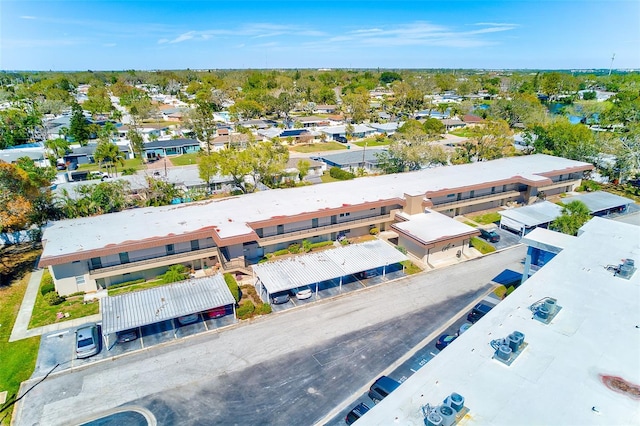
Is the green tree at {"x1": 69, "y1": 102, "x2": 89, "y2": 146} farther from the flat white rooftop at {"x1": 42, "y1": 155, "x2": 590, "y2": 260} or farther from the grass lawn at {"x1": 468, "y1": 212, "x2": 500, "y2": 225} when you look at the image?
the grass lawn at {"x1": 468, "y1": 212, "x2": 500, "y2": 225}

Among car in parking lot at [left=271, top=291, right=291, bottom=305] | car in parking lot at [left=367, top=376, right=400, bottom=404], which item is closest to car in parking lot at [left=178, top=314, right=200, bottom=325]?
car in parking lot at [left=271, top=291, right=291, bottom=305]

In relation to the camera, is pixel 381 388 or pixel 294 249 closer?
pixel 381 388

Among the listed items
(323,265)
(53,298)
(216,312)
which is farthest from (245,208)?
(53,298)

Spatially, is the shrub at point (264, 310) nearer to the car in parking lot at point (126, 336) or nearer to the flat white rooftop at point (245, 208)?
the flat white rooftop at point (245, 208)

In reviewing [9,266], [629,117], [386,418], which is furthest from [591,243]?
[629,117]

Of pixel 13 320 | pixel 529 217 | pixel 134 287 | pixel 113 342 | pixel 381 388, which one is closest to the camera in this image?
pixel 381 388

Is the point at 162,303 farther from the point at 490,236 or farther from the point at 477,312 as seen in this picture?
the point at 490,236

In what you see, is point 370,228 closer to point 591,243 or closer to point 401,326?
point 401,326

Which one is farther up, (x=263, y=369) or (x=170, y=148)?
(x=170, y=148)
